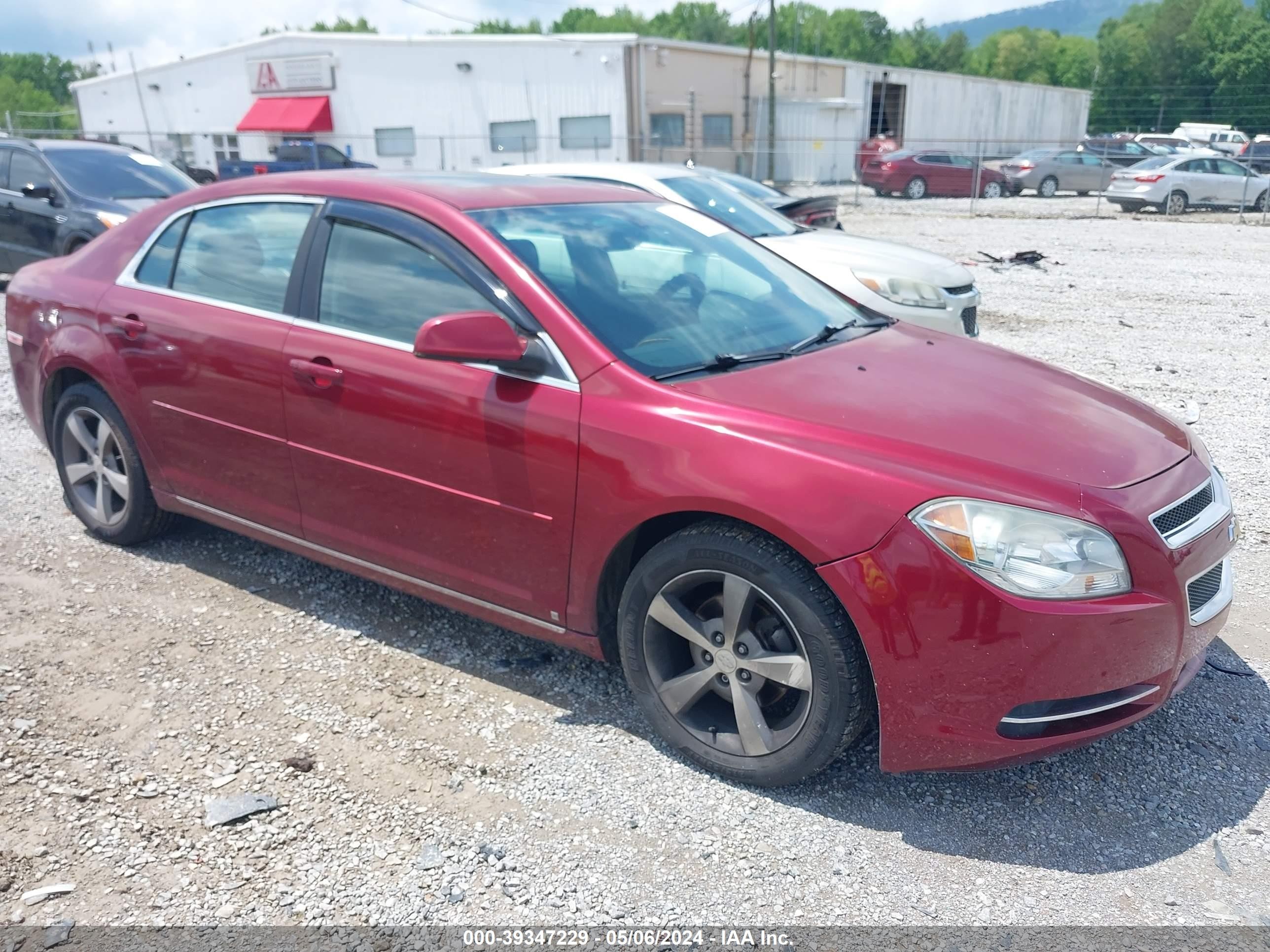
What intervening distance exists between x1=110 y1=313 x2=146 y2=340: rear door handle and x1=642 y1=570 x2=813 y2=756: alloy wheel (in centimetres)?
256

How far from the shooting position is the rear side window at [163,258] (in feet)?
13.9

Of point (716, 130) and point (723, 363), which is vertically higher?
point (723, 363)

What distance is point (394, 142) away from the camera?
117ft

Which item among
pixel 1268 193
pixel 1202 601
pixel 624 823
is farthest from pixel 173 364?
pixel 1268 193

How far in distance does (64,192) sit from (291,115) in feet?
Answer: 92.8

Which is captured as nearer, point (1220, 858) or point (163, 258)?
point (1220, 858)

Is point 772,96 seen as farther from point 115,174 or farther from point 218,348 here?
point 218,348

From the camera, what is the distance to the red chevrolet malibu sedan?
8.43ft

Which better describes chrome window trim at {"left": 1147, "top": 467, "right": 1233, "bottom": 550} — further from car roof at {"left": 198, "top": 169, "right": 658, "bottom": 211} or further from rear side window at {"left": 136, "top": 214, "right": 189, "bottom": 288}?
rear side window at {"left": 136, "top": 214, "right": 189, "bottom": 288}

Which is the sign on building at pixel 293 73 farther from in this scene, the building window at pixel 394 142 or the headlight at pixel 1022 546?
the headlight at pixel 1022 546

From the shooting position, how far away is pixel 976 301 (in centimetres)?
784

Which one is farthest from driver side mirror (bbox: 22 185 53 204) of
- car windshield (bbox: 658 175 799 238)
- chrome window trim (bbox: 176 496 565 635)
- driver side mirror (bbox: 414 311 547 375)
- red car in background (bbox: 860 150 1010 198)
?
red car in background (bbox: 860 150 1010 198)

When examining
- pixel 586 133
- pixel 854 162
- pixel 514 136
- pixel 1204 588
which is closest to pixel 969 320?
pixel 1204 588

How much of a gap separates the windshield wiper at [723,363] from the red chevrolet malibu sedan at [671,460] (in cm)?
2
